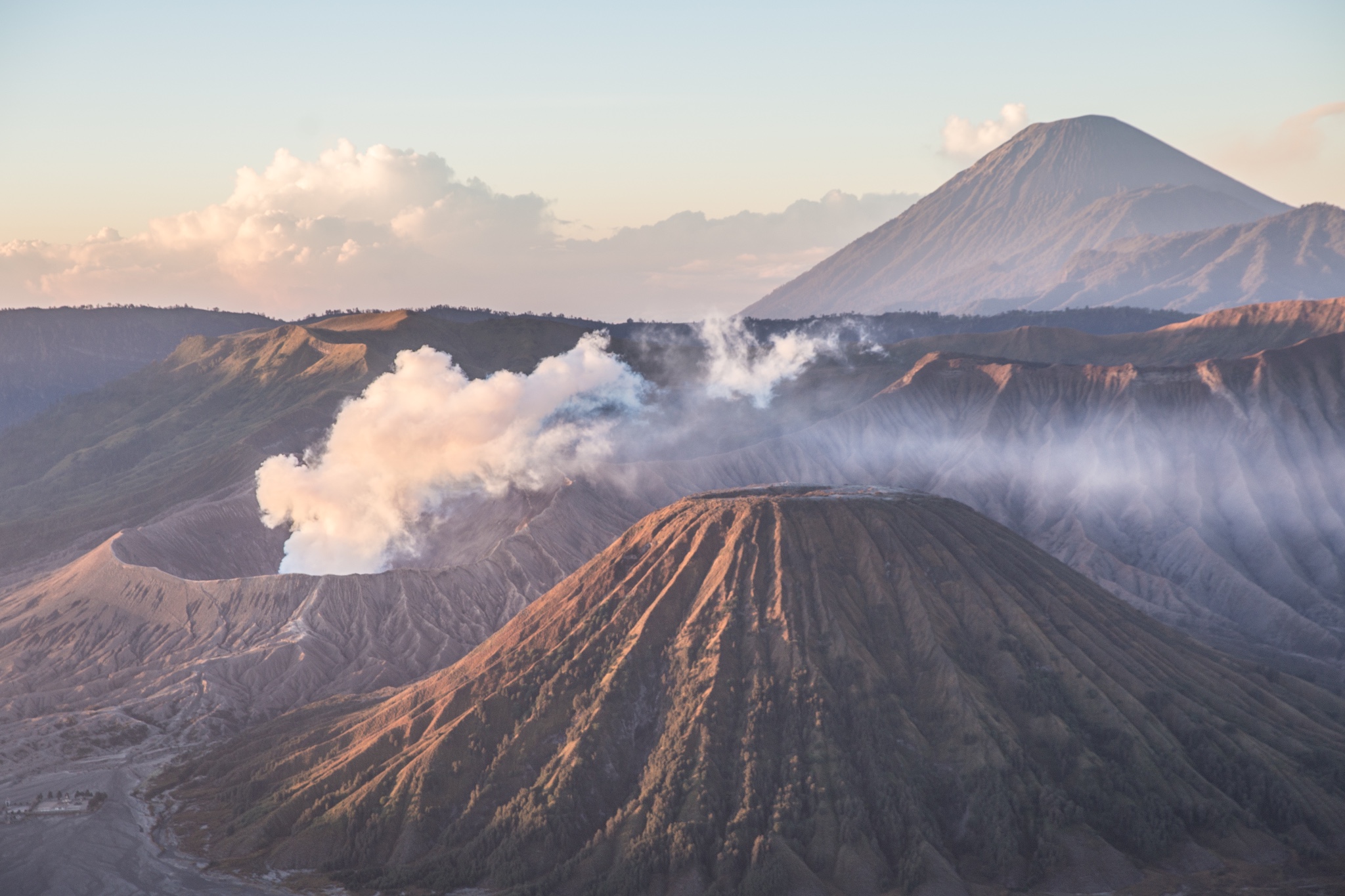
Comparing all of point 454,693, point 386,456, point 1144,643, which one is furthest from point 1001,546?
Answer: point 386,456

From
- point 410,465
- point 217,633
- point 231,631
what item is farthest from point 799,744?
point 410,465

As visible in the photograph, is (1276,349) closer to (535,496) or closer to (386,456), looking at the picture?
(535,496)

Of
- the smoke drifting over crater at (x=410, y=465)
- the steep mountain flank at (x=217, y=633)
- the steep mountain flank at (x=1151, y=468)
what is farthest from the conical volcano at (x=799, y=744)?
the steep mountain flank at (x=1151, y=468)

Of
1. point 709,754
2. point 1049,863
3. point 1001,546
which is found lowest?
point 1049,863

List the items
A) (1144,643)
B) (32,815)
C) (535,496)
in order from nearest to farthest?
(32,815), (1144,643), (535,496)

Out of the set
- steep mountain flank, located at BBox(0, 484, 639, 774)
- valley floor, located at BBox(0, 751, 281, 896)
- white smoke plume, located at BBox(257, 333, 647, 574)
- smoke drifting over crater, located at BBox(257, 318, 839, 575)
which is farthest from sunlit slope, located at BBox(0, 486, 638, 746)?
valley floor, located at BBox(0, 751, 281, 896)

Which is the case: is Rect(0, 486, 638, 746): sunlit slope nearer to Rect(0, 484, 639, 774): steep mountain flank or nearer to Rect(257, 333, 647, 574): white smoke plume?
Rect(0, 484, 639, 774): steep mountain flank
